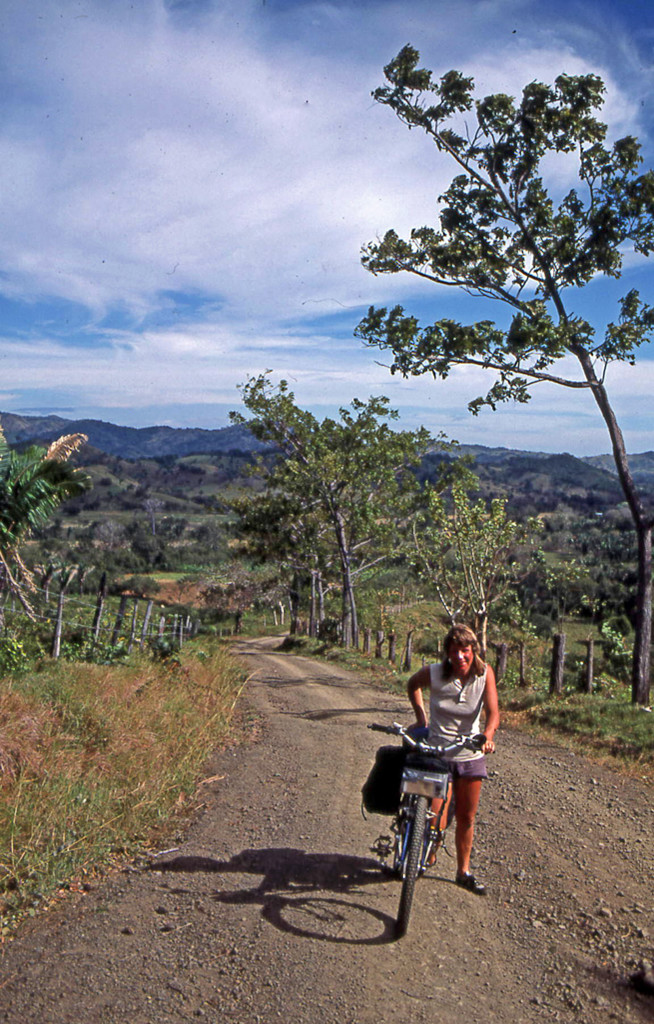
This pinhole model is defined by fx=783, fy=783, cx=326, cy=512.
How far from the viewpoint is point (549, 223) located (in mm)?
11312

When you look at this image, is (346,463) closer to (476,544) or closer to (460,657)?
(476,544)

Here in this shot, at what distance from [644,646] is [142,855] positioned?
27.6 feet

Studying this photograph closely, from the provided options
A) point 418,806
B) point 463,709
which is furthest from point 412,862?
point 463,709

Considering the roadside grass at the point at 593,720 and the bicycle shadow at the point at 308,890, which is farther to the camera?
the roadside grass at the point at 593,720

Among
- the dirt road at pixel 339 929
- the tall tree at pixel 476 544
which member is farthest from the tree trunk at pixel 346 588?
the dirt road at pixel 339 929

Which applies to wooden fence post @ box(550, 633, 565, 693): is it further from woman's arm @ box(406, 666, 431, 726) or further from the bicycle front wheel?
the bicycle front wheel

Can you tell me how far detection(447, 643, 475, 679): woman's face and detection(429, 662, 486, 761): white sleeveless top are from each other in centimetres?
6

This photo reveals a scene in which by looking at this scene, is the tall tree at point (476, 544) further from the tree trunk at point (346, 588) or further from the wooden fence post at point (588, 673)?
the tree trunk at point (346, 588)

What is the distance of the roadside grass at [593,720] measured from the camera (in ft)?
29.8

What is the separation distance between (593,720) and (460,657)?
6479 millimetres

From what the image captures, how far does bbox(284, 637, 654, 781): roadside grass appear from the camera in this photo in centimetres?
907

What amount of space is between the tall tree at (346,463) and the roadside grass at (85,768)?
1517 centimetres

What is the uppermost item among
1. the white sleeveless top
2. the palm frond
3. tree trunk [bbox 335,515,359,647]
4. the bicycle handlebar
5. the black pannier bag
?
the palm frond

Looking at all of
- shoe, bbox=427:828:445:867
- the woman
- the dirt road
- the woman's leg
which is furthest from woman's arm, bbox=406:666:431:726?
the dirt road
